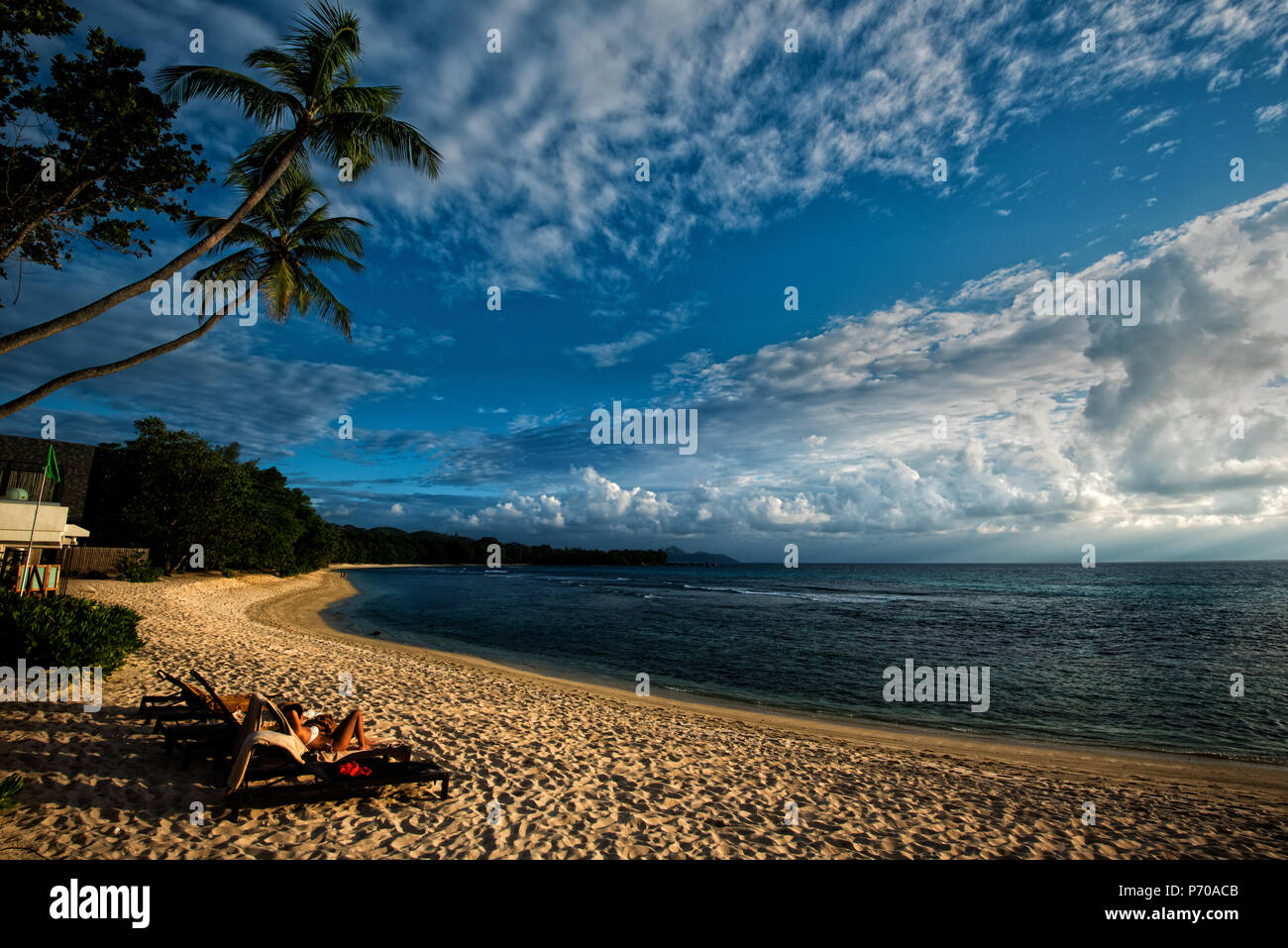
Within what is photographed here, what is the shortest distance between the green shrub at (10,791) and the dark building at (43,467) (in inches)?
1347

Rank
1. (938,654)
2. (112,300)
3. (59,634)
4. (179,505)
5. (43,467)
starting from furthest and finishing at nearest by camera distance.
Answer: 1. (179,505)
2. (43,467)
3. (938,654)
4. (59,634)
5. (112,300)

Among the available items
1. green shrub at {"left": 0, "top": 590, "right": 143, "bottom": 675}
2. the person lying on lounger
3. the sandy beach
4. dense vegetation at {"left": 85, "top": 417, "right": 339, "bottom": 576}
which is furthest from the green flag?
dense vegetation at {"left": 85, "top": 417, "right": 339, "bottom": 576}

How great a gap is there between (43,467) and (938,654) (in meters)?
45.9

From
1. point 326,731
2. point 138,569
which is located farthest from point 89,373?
point 138,569

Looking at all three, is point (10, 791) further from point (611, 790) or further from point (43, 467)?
point (43, 467)

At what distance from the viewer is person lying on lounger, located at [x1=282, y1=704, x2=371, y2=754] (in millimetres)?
6161

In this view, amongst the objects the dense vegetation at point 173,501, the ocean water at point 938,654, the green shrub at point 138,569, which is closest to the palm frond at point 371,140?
the ocean water at point 938,654

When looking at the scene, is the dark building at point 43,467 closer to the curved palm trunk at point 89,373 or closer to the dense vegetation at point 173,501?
the dense vegetation at point 173,501

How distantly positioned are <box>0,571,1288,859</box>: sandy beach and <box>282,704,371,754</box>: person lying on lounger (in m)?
0.87

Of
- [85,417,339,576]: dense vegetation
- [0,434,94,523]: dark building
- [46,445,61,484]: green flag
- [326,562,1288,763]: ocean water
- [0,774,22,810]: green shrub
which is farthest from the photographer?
[85,417,339,576]: dense vegetation

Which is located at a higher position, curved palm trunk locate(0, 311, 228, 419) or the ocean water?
curved palm trunk locate(0, 311, 228, 419)

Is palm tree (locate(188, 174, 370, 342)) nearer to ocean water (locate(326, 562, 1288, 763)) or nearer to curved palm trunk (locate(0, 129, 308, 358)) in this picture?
curved palm trunk (locate(0, 129, 308, 358))

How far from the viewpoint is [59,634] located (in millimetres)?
8297
